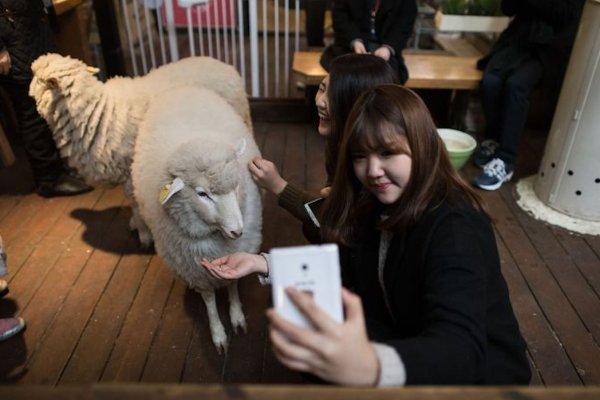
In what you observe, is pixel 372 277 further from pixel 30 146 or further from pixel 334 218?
pixel 30 146

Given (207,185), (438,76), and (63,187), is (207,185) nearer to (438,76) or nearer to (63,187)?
(63,187)

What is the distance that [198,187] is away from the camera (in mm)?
1465

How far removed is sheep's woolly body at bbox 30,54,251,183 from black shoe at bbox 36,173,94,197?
2.12 ft

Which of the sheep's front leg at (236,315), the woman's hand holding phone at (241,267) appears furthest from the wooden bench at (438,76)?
the woman's hand holding phone at (241,267)

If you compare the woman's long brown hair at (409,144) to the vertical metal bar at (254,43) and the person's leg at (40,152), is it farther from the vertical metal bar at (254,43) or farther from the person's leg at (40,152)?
the vertical metal bar at (254,43)

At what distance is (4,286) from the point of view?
2080 millimetres

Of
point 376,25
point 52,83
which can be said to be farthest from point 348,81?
point 376,25

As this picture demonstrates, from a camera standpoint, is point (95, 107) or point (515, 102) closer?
point (95, 107)

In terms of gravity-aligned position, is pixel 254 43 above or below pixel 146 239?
above

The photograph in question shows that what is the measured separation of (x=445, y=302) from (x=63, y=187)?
106 inches

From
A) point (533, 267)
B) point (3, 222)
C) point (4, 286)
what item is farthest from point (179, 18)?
point (533, 267)

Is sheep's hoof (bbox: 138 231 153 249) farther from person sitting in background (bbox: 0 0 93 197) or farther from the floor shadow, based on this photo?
person sitting in background (bbox: 0 0 93 197)

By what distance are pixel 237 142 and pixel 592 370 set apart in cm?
163

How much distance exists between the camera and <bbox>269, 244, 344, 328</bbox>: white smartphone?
0.60 m
